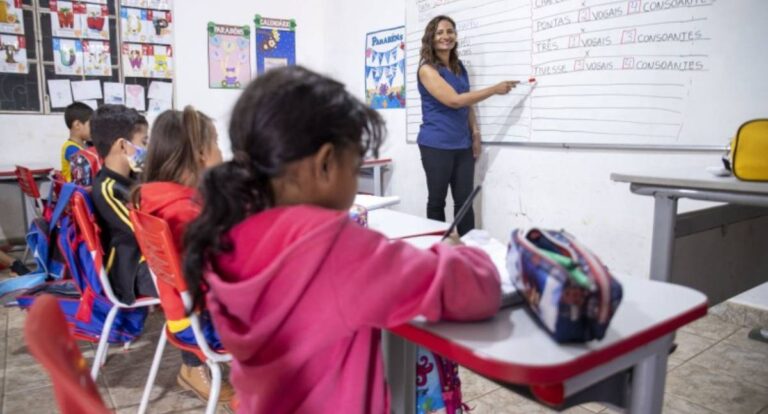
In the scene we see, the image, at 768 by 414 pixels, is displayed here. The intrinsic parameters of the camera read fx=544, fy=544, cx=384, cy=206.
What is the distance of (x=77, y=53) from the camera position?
4.07 metres

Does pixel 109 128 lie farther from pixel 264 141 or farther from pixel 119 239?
pixel 264 141

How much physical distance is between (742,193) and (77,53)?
436cm

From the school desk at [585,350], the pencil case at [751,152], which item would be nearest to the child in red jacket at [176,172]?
the school desk at [585,350]

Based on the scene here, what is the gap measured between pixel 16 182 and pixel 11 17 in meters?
1.16

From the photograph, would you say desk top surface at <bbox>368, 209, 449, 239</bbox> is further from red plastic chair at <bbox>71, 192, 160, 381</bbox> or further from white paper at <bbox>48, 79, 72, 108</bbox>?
white paper at <bbox>48, 79, 72, 108</bbox>

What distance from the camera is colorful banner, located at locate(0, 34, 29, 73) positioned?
12.6ft

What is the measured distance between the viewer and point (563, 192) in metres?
2.99

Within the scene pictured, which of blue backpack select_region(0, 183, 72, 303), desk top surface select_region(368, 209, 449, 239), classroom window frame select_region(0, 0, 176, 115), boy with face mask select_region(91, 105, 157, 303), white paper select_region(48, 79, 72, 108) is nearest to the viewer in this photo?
desk top surface select_region(368, 209, 449, 239)

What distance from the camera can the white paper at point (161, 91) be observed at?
4.37m

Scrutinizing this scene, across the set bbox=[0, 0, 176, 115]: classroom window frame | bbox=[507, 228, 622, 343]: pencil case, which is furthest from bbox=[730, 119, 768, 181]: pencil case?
bbox=[0, 0, 176, 115]: classroom window frame

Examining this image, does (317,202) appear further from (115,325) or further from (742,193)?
(115,325)

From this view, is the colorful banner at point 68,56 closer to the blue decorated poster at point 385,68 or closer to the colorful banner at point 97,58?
the colorful banner at point 97,58

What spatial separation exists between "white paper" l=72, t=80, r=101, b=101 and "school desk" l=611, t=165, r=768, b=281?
4.00 meters

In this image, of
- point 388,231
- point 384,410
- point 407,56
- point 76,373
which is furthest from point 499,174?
point 76,373
